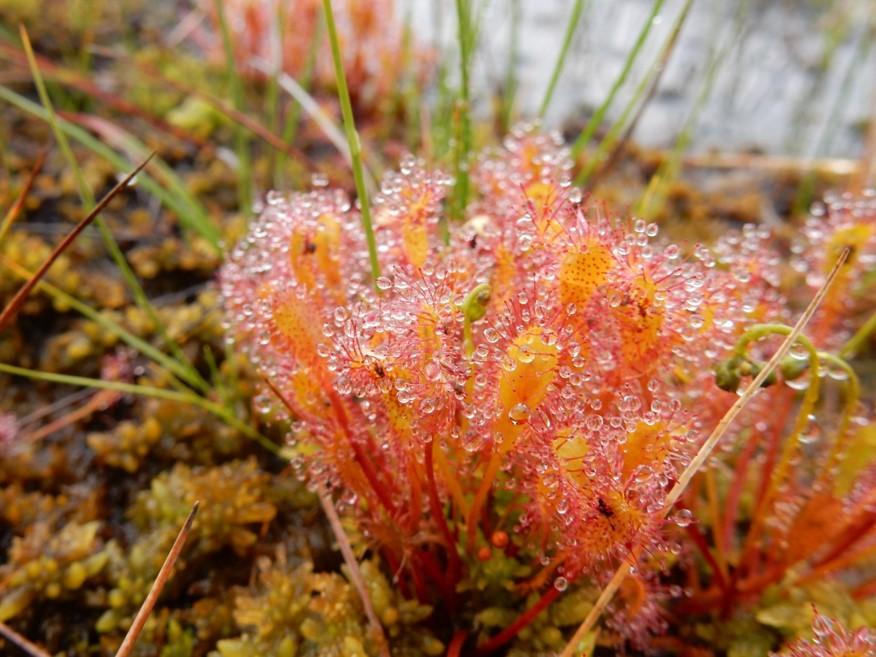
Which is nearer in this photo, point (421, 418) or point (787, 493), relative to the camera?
point (421, 418)

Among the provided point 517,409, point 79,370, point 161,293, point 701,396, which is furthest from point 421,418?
point 161,293

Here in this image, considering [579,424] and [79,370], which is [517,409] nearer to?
[579,424]

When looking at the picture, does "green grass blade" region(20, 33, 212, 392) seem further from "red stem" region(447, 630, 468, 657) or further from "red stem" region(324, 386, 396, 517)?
"red stem" region(447, 630, 468, 657)

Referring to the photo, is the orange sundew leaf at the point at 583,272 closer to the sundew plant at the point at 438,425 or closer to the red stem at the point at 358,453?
the sundew plant at the point at 438,425

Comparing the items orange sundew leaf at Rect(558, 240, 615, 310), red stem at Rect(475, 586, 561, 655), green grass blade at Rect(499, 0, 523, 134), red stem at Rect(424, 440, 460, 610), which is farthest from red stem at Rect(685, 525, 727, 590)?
green grass blade at Rect(499, 0, 523, 134)

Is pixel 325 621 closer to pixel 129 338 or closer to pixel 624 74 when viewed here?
pixel 129 338

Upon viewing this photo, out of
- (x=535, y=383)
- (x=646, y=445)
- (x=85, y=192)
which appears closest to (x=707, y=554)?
(x=646, y=445)
